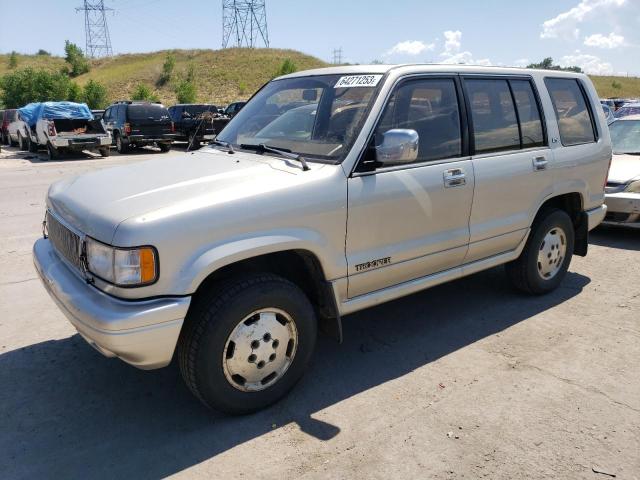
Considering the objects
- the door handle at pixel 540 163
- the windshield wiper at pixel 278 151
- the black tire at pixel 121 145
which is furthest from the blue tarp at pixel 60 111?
the door handle at pixel 540 163

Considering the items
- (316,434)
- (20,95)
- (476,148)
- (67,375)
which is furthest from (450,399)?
(20,95)

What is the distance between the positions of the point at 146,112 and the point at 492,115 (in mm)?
17225

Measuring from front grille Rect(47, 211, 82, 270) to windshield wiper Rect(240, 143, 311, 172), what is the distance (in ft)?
4.43

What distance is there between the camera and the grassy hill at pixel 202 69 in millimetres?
58744

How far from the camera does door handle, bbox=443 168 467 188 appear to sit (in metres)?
3.81

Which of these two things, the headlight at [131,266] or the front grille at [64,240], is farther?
the front grille at [64,240]

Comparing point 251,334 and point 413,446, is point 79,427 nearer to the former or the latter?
point 251,334

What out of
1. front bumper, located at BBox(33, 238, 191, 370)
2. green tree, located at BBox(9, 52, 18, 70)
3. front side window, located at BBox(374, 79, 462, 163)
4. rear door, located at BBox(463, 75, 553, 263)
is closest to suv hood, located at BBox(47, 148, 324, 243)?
front bumper, located at BBox(33, 238, 191, 370)

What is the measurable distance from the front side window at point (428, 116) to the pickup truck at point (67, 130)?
1614 cm

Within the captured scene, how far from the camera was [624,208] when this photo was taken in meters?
6.96

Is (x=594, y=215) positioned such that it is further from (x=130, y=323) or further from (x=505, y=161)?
(x=130, y=323)

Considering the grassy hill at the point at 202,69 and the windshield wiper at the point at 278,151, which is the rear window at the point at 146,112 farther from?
the grassy hill at the point at 202,69

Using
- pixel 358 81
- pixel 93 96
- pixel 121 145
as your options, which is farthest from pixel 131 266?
pixel 93 96

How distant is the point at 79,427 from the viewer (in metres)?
3.07
